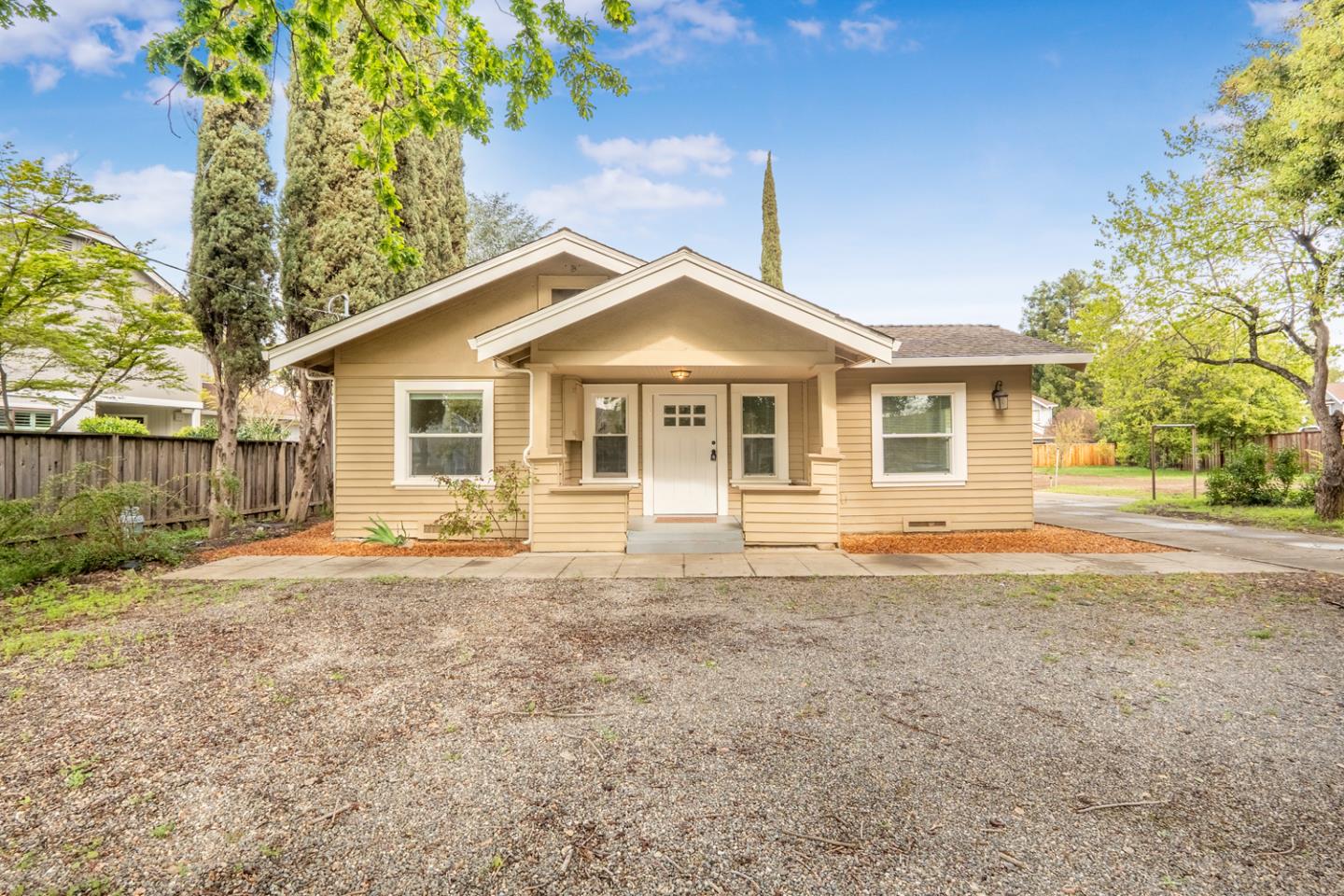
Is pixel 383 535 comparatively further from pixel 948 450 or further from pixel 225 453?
pixel 948 450

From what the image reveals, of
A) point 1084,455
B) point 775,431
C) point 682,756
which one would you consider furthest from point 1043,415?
point 682,756

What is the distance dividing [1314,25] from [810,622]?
1336 cm

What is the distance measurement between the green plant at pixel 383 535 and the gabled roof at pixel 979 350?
7232 mm

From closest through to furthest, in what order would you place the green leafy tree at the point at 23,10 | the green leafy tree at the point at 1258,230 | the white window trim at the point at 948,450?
the green leafy tree at the point at 23,10 → the white window trim at the point at 948,450 → the green leafy tree at the point at 1258,230

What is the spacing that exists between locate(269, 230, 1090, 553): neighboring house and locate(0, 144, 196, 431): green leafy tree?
4103mm

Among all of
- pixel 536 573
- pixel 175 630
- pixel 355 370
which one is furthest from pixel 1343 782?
pixel 355 370

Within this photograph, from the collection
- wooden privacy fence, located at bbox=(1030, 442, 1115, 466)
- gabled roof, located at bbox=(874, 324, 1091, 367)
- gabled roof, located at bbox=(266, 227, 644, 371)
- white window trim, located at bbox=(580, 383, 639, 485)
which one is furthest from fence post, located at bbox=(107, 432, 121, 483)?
wooden privacy fence, located at bbox=(1030, 442, 1115, 466)

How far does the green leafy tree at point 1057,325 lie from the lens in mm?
40188

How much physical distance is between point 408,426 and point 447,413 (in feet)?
1.90

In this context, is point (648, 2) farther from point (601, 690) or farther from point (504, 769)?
point (504, 769)

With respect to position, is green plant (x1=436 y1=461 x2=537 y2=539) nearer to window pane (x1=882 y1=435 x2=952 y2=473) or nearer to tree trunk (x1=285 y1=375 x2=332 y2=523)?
tree trunk (x1=285 y1=375 x2=332 y2=523)

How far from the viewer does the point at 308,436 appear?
35.2 feet

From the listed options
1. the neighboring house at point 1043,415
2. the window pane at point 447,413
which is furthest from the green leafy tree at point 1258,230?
the neighboring house at point 1043,415

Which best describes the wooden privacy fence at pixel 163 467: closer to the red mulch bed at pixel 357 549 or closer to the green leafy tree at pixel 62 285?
the red mulch bed at pixel 357 549
